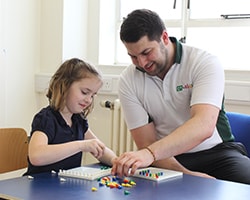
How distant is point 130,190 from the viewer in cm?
138

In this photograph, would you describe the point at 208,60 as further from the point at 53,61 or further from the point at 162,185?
the point at 53,61

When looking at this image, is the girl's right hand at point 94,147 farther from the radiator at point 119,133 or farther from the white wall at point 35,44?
the white wall at point 35,44

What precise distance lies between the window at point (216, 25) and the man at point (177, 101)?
3.00ft

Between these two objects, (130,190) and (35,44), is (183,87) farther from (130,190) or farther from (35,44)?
(35,44)

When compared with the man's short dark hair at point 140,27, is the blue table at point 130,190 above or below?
below

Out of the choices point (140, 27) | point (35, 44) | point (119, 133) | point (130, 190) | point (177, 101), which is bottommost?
point (119, 133)

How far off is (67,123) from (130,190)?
0.68 meters

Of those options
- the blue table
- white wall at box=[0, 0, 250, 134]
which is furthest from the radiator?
the blue table

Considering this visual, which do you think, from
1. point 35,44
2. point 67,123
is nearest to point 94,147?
point 67,123

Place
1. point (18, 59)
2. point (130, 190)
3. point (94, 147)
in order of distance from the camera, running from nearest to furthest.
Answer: point (130, 190) < point (94, 147) < point (18, 59)

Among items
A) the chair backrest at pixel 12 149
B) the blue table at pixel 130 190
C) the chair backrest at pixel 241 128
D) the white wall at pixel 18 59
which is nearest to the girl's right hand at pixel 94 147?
the blue table at pixel 130 190

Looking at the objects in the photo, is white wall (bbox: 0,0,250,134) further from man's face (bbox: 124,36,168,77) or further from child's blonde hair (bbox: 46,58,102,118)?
man's face (bbox: 124,36,168,77)

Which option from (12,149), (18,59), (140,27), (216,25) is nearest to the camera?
(140,27)

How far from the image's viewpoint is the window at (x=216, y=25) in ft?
9.43
